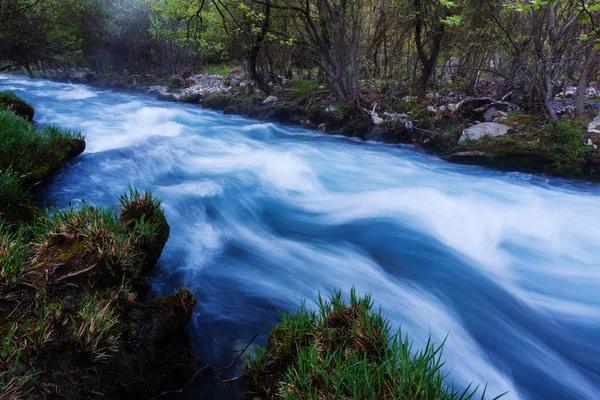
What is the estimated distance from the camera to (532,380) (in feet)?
10.9

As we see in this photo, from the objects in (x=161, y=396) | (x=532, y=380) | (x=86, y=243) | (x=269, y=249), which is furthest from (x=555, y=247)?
(x=86, y=243)

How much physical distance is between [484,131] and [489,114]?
1384 mm

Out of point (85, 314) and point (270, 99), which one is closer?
point (85, 314)

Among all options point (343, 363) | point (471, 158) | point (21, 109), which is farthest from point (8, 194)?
point (471, 158)

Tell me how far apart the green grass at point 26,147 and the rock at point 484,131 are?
30.1 feet

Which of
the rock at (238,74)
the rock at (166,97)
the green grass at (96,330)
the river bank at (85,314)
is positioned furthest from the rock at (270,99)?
the green grass at (96,330)

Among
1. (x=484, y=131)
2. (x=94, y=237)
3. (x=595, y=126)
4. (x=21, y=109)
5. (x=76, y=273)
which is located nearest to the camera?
(x=76, y=273)

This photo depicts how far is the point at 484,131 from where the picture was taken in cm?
853

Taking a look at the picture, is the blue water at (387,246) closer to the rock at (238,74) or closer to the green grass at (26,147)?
the green grass at (26,147)

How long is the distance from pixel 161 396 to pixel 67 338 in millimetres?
856

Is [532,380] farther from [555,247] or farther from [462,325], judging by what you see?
[555,247]

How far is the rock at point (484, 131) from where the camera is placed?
8.39 metres

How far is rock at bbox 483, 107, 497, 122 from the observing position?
30.9 feet

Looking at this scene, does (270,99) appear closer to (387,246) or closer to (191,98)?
(191,98)
